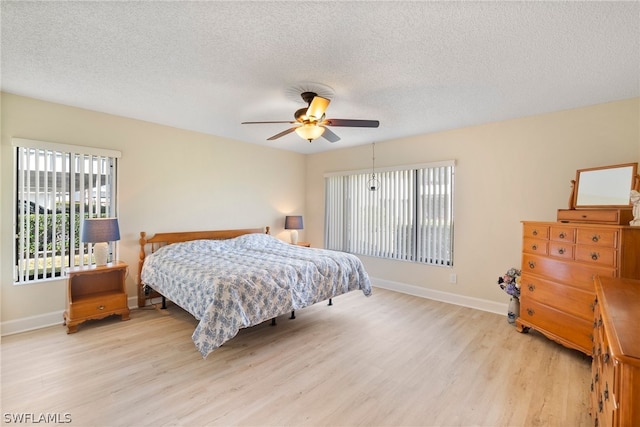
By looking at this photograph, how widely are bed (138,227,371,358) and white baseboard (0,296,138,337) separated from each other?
2.66 ft

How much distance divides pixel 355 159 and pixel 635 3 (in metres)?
3.79

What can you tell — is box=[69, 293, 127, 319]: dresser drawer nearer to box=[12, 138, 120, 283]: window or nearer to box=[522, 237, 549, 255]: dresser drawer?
box=[12, 138, 120, 283]: window

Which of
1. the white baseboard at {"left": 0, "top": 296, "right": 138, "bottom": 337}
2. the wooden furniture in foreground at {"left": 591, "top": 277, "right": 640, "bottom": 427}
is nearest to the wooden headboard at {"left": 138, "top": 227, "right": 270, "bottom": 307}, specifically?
the white baseboard at {"left": 0, "top": 296, "right": 138, "bottom": 337}

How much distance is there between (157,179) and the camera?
3908mm

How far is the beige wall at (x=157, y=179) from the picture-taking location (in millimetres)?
2936

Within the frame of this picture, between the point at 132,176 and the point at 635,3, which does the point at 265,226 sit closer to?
the point at 132,176

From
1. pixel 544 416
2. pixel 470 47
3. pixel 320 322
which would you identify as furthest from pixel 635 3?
pixel 320 322

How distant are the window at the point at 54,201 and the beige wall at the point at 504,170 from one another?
417 cm

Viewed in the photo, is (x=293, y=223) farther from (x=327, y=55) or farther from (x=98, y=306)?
(x=327, y=55)

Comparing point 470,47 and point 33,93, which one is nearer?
point 470,47

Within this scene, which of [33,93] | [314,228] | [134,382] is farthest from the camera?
[314,228]

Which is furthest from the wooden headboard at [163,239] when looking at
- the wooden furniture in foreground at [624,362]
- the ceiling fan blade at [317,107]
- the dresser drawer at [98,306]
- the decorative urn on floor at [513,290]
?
the wooden furniture in foreground at [624,362]

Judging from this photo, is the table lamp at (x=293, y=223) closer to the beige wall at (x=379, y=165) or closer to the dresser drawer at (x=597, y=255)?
the beige wall at (x=379, y=165)

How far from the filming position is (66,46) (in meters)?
2.02
